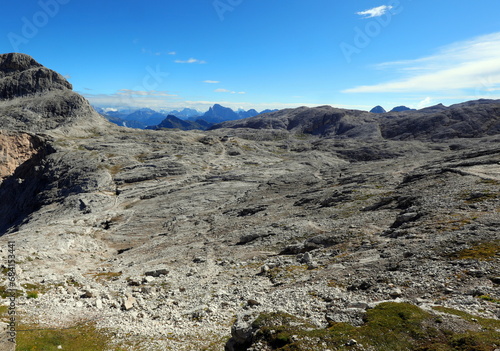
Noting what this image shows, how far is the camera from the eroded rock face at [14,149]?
129m

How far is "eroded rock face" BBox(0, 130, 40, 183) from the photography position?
5079 inches

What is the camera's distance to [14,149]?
13288 centimetres

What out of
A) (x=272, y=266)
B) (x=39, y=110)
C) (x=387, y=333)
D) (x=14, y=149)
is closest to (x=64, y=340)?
(x=387, y=333)

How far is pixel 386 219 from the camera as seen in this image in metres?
45.6

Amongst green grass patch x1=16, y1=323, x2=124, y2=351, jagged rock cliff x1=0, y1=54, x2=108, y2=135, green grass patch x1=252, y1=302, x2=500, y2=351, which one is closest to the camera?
green grass patch x1=252, y1=302, x2=500, y2=351

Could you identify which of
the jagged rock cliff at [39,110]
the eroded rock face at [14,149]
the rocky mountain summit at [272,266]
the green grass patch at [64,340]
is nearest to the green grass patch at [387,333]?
the rocky mountain summit at [272,266]

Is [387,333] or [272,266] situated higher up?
[387,333]

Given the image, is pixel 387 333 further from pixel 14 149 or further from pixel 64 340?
pixel 14 149

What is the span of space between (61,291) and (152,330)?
13454 mm

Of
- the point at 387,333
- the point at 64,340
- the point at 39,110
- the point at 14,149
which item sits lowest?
the point at 64,340

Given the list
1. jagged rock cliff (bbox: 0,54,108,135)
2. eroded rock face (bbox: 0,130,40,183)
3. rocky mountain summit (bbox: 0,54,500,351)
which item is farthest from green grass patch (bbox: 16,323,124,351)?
jagged rock cliff (bbox: 0,54,108,135)

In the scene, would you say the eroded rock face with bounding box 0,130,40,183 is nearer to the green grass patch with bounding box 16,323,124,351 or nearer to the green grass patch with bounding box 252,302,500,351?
the green grass patch with bounding box 16,323,124,351

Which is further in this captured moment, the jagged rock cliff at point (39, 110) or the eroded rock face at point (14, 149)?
the jagged rock cliff at point (39, 110)

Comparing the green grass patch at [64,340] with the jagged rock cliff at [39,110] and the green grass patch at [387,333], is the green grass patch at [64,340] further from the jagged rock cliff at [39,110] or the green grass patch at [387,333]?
the jagged rock cliff at [39,110]
